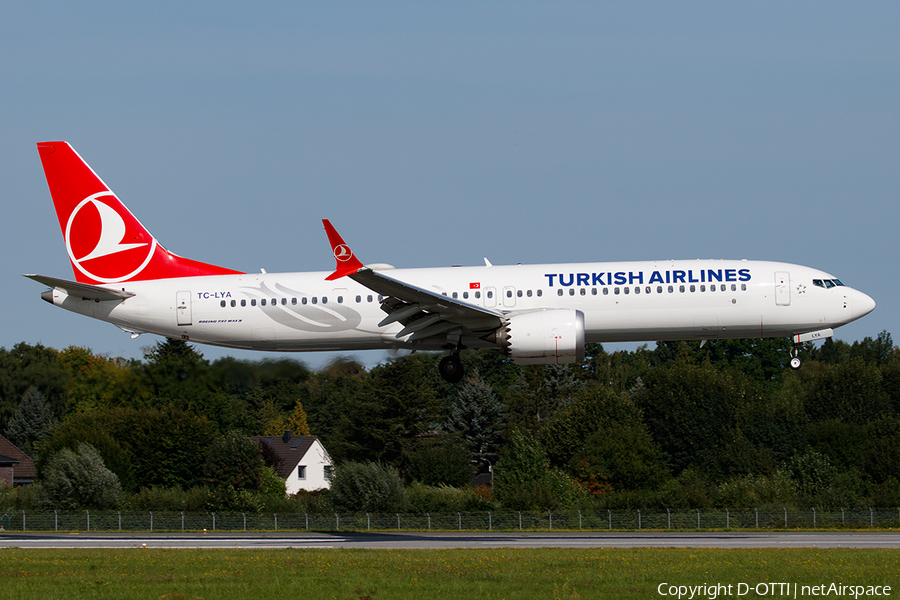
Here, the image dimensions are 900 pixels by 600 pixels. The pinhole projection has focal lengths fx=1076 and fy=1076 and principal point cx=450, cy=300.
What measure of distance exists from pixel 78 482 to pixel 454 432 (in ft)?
144

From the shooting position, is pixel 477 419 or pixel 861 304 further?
pixel 477 419

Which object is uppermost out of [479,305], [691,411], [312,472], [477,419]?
[479,305]

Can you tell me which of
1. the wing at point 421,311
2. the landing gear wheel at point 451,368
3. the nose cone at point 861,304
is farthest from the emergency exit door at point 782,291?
the landing gear wheel at point 451,368

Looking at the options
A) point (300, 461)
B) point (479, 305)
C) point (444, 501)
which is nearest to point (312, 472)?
point (300, 461)

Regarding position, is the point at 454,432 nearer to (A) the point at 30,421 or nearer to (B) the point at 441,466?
(B) the point at 441,466

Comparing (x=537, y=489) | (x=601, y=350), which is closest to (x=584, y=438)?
(x=537, y=489)

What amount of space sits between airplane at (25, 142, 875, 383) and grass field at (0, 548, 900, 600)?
7.00m

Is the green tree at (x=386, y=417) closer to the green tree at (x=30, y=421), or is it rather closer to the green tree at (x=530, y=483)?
the green tree at (x=530, y=483)

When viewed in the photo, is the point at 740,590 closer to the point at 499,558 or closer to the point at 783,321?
the point at 499,558

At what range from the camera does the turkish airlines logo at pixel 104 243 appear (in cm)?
4044

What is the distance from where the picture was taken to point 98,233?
41.0 meters

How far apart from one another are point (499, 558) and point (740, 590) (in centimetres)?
894

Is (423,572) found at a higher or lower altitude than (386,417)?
lower

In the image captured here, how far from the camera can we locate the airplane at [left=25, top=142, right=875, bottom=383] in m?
36.0
